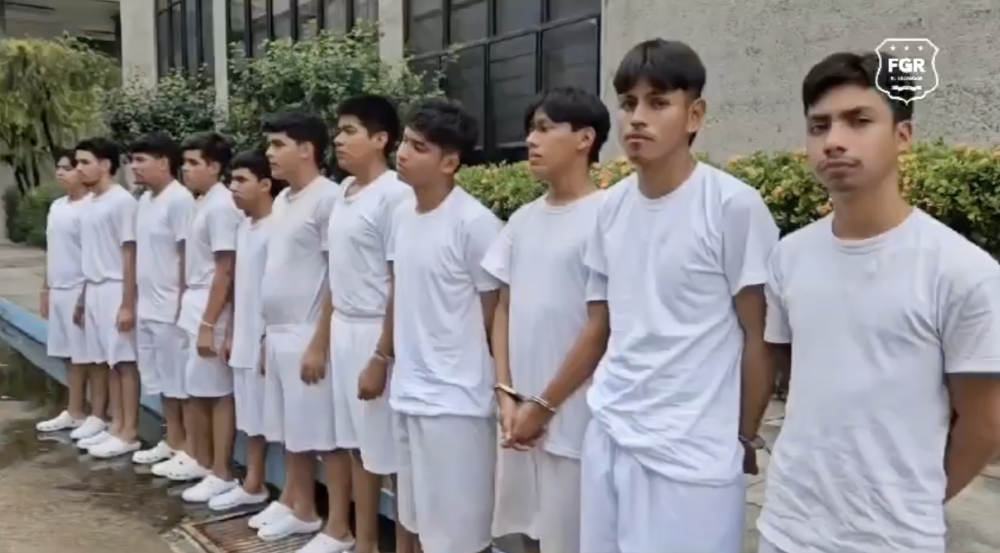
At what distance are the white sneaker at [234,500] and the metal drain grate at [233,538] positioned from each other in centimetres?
9

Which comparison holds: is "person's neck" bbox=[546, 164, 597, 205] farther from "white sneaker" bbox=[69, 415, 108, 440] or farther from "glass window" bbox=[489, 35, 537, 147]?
"glass window" bbox=[489, 35, 537, 147]

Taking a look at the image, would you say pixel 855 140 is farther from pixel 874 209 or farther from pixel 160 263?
pixel 160 263

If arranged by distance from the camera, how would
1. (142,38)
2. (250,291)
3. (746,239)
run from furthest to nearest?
(142,38), (250,291), (746,239)

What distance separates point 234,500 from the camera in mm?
4738

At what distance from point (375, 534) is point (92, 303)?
2.97 metres

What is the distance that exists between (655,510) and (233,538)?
2659mm

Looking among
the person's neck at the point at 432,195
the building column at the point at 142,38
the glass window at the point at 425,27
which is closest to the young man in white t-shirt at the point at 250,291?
the person's neck at the point at 432,195

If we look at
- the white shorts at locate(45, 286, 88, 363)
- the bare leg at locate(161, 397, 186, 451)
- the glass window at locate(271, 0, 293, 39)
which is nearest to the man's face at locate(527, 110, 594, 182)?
the bare leg at locate(161, 397, 186, 451)

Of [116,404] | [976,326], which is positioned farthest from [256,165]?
[976,326]

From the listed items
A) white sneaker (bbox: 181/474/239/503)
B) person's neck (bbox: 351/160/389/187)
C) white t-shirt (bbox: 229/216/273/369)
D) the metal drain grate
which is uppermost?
person's neck (bbox: 351/160/389/187)

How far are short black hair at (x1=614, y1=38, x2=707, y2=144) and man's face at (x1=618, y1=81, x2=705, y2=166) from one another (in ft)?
0.05

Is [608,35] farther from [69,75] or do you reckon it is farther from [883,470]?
[69,75]

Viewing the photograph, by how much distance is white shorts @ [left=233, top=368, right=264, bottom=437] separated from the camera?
4.52 m

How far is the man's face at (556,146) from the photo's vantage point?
2.87 m
